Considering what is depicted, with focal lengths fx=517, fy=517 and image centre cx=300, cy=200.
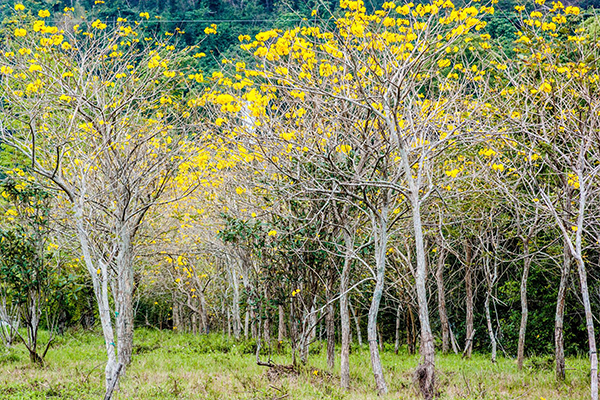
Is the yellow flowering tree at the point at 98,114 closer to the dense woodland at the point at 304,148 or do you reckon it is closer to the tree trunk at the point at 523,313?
the dense woodland at the point at 304,148

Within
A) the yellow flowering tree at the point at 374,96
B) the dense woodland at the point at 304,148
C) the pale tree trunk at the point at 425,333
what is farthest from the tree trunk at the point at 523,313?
the pale tree trunk at the point at 425,333

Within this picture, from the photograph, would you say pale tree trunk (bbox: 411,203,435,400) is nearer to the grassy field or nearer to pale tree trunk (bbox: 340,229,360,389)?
the grassy field

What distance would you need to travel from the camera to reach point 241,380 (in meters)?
9.09

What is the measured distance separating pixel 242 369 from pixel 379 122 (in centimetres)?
588

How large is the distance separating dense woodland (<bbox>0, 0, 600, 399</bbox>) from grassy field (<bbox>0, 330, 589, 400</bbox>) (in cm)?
58

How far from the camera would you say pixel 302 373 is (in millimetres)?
9203

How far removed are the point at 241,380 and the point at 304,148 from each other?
454 centimetres

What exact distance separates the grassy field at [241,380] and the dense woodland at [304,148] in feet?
1.91

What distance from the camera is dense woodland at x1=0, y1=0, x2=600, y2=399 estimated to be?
671 centimetres

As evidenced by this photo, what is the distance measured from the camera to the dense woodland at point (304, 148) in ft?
22.0

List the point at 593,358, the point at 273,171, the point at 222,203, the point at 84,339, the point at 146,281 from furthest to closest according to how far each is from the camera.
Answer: the point at 146,281, the point at 84,339, the point at 222,203, the point at 273,171, the point at 593,358

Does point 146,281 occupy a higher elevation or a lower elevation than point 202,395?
higher

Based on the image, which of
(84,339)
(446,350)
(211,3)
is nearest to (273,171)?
(446,350)

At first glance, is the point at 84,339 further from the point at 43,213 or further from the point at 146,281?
the point at 43,213
